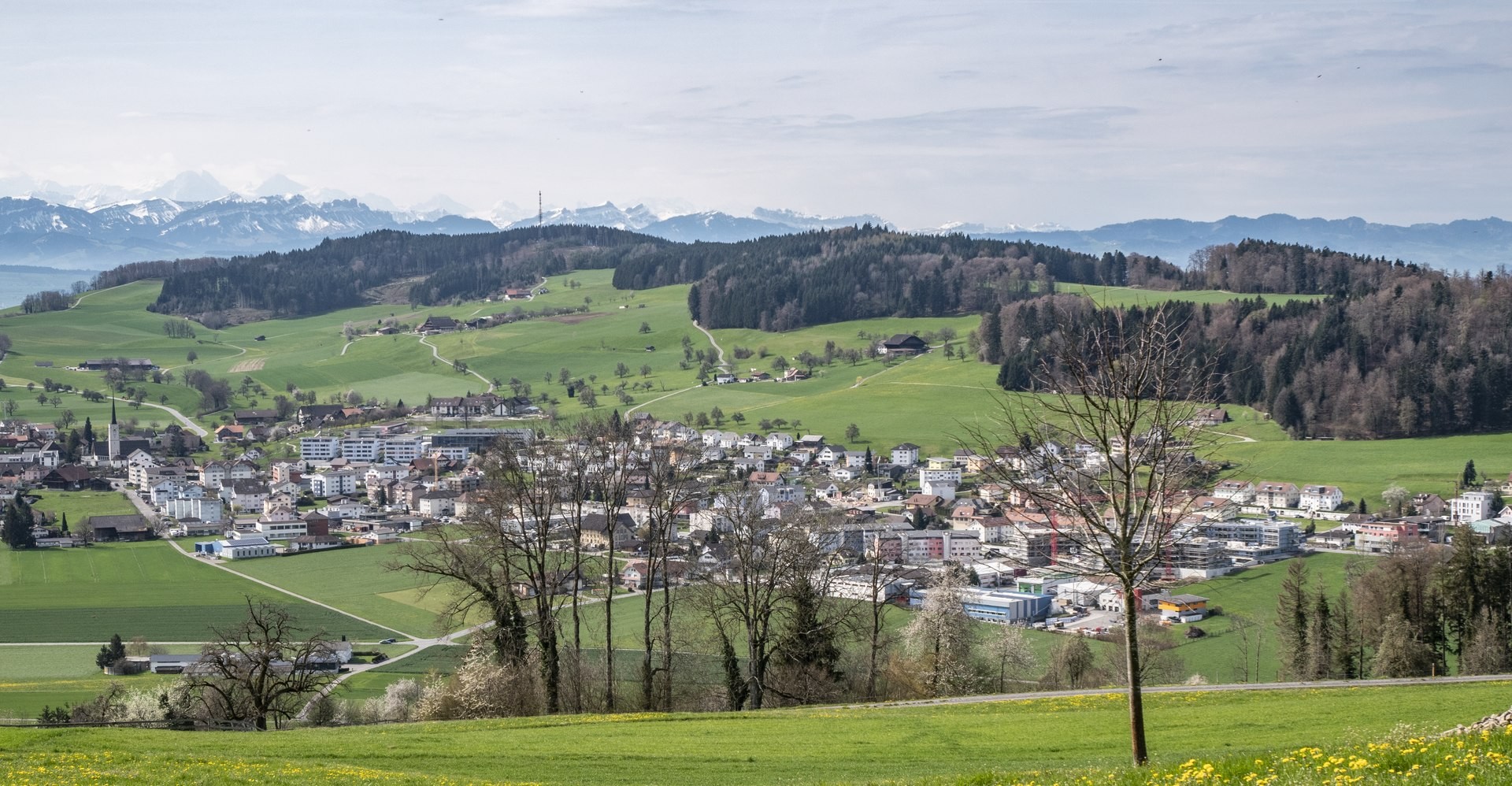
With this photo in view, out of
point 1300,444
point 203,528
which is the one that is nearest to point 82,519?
point 203,528

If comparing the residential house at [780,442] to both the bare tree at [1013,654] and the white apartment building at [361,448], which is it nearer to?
→ the white apartment building at [361,448]

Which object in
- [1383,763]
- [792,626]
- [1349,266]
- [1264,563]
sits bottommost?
[1264,563]

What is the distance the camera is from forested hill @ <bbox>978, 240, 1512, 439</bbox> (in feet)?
307

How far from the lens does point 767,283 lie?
159m

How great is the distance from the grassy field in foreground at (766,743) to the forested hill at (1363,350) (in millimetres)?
60439

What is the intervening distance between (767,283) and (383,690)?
11809 centimetres

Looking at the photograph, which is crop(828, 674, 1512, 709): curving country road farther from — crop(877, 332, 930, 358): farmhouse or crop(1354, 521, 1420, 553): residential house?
crop(877, 332, 930, 358): farmhouse

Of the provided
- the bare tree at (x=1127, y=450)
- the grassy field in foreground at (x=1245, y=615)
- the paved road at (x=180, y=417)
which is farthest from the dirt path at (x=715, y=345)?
the bare tree at (x=1127, y=450)

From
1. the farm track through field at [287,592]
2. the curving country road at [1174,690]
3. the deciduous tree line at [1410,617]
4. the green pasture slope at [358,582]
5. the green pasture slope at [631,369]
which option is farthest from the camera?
the green pasture slope at [631,369]

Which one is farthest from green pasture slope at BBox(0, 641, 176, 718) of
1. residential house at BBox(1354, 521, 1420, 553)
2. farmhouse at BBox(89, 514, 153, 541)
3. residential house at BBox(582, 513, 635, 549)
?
residential house at BBox(1354, 521, 1420, 553)

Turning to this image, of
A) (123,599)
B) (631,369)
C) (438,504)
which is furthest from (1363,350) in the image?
(123,599)

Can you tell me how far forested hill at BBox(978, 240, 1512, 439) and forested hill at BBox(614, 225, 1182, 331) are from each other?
88.4 ft

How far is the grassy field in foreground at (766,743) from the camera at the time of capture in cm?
1576

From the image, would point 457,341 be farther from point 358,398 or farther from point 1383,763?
point 1383,763
